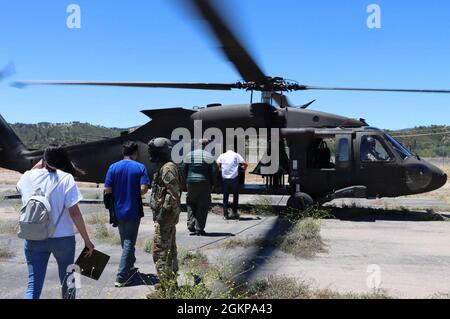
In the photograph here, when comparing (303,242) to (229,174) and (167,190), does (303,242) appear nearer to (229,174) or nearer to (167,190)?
(167,190)

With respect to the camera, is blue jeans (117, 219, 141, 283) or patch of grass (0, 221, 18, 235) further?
patch of grass (0, 221, 18, 235)

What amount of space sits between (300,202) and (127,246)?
6.93 metres

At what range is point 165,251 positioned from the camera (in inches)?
199

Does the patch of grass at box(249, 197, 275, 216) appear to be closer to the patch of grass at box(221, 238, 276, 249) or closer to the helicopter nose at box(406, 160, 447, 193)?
the helicopter nose at box(406, 160, 447, 193)

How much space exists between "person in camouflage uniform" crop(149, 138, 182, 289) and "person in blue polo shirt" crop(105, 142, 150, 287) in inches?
7.8

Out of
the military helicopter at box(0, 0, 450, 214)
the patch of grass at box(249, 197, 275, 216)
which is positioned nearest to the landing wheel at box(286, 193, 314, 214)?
the military helicopter at box(0, 0, 450, 214)

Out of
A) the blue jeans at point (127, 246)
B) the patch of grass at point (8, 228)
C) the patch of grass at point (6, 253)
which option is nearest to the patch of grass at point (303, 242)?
the blue jeans at point (127, 246)

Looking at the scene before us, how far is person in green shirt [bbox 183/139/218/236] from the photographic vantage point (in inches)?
335

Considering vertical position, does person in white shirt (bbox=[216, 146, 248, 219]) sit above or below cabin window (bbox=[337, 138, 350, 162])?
below

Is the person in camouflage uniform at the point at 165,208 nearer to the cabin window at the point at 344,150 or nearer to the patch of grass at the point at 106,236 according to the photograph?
the patch of grass at the point at 106,236

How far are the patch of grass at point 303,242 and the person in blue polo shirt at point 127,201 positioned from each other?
2.79 metres

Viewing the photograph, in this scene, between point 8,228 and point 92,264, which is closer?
point 92,264

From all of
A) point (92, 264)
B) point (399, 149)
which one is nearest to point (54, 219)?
point (92, 264)
